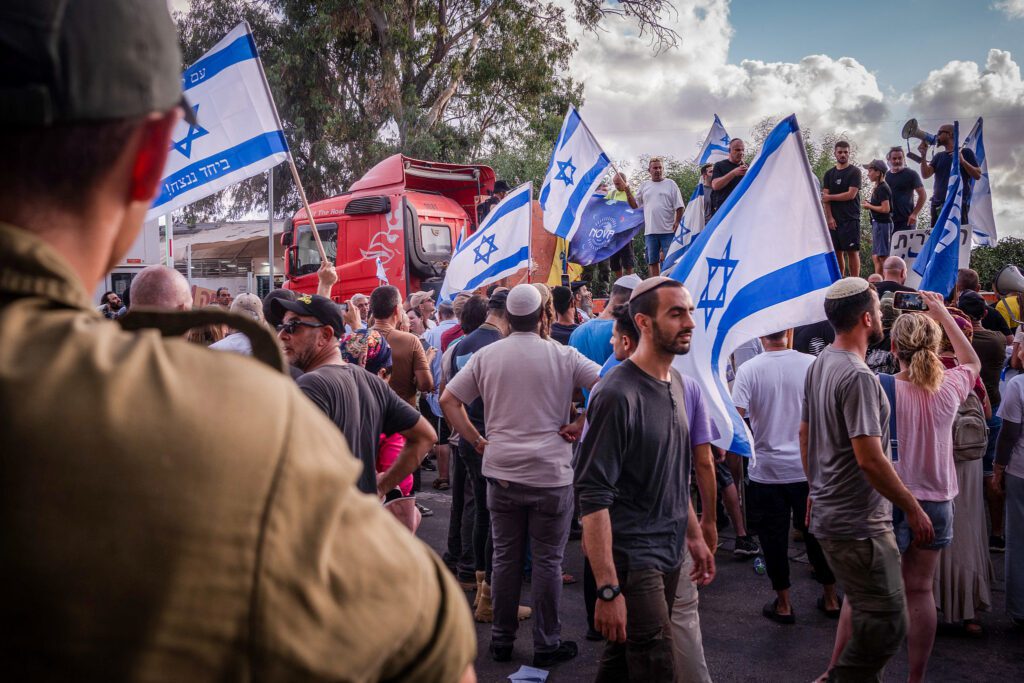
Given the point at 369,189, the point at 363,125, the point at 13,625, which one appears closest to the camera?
the point at 13,625

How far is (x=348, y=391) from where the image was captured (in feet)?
12.0

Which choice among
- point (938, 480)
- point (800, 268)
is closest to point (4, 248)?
point (800, 268)

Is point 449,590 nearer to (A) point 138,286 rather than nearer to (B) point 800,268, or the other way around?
(A) point 138,286

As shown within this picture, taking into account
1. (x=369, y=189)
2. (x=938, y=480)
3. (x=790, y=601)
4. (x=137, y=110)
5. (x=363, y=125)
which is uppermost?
(x=363, y=125)

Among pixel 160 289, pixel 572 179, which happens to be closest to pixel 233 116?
pixel 160 289

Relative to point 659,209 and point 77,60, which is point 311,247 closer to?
point 659,209

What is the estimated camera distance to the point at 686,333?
368 centimetres

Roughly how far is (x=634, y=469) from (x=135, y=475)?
3039mm

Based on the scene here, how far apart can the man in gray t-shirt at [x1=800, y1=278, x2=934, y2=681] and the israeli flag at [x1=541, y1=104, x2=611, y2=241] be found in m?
4.83

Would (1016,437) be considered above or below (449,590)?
below

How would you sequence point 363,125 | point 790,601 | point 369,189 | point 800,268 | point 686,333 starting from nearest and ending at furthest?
1. point 686,333
2. point 800,268
3. point 790,601
4. point 369,189
5. point 363,125

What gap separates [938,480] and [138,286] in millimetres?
4374

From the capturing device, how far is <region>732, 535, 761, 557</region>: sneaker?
685 cm

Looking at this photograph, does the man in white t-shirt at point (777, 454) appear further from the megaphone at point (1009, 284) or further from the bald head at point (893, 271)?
the megaphone at point (1009, 284)
